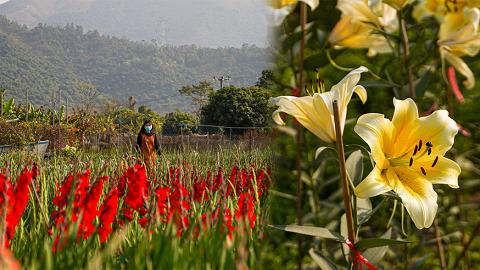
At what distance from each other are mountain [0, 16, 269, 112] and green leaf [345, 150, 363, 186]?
5868cm

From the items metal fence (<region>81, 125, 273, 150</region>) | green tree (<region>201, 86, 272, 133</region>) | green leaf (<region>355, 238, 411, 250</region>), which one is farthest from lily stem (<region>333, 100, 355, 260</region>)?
green tree (<region>201, 86, 272, 133</region>)

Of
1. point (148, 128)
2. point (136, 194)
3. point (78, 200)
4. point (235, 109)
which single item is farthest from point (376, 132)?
point (235, 109)

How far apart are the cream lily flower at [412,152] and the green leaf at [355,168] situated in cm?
4

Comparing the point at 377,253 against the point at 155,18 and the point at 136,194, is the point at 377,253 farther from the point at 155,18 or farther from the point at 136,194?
the point at 155,18

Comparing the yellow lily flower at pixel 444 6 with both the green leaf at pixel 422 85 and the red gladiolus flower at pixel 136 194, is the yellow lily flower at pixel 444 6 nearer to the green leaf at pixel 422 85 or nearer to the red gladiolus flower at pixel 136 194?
the green leaf at pixel 422 85

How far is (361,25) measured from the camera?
508 mm

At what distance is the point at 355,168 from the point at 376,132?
8 centimetres

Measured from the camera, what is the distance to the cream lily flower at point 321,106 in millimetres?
420

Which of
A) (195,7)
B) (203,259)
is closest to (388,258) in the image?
(203,259)

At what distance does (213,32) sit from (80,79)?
57978 millimetres

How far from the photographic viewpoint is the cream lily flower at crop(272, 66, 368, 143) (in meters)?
0.42

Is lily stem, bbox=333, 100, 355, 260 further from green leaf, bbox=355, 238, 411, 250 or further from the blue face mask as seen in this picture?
the blue face mask

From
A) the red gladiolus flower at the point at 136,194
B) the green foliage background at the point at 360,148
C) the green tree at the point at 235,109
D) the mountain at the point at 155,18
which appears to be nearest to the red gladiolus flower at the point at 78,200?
the red gladiolus flower at the point at 136,194

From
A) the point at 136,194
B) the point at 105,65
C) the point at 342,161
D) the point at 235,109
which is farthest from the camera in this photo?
the point at 105,65
